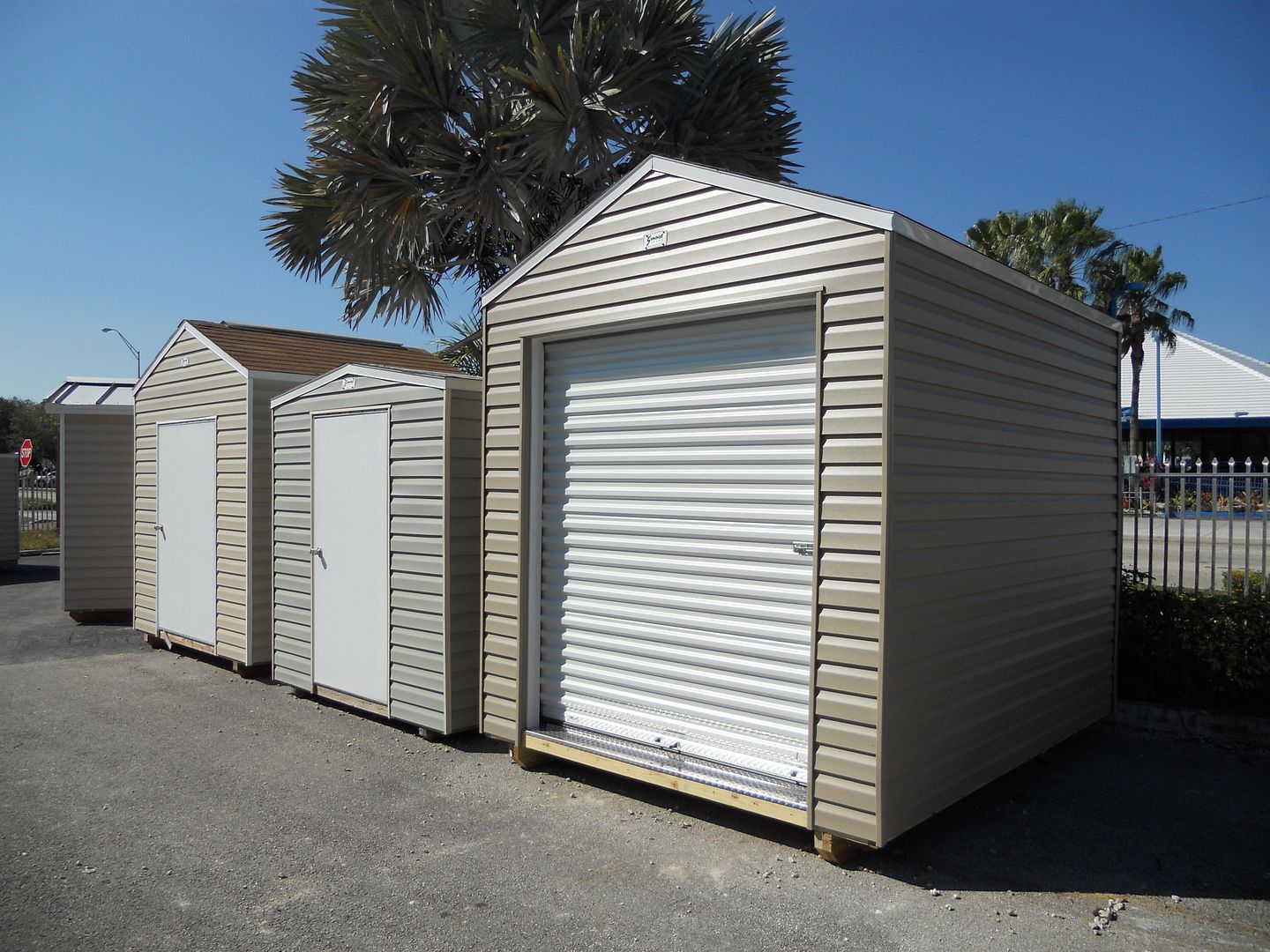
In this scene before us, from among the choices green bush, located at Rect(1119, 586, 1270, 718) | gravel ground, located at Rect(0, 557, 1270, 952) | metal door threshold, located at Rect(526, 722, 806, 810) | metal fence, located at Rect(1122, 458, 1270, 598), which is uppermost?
metal fence, located at Rect(1122, 458, 1270, 598)

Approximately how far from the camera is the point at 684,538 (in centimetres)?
481

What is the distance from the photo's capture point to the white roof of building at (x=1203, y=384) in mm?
28141

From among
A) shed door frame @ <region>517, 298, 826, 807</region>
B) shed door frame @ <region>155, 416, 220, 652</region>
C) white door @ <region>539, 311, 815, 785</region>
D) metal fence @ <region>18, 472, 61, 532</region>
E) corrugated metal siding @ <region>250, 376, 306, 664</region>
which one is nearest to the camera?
white door @ <region>539, 311, 815, 785</region>

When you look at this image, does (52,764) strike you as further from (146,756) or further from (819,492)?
(819,492)

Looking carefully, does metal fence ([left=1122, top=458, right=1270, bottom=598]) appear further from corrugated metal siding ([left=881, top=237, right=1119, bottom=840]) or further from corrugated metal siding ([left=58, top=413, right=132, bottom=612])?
corrugated metal siding ([left=58, top=413, right=132, bottom=612])

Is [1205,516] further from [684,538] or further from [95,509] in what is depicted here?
[95,509]

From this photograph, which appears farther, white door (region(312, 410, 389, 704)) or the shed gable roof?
the shed gable roof

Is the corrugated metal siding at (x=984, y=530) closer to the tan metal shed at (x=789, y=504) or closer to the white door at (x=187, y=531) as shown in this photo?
the tan metal shed at (x=789, y=504)

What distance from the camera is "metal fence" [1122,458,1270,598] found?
6.04 meters

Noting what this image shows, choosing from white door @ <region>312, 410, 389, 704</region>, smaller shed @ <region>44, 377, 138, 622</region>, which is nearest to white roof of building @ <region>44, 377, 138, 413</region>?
smaller shed @ <region>44, 377, 138, 622</region>

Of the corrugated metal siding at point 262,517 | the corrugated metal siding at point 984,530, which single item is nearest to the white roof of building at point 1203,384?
the corrugated metal siding at point 984,530

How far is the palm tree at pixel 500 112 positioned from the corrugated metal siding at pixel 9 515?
7.83 m

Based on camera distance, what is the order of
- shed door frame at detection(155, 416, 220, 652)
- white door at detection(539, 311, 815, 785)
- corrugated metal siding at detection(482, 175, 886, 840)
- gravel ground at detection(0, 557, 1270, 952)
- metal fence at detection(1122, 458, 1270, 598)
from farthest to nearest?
1. shed door frame at detection(155, 416, 220, 652)
2. metal fence at detection(1122, 458, 1270, 598)
3. white door at detection(539, 311, 815, 785)
4. corrugated metal siding at detection(482, 175, 886, 840)
5. gravel ground at detection(0, 557, 1270, 952)

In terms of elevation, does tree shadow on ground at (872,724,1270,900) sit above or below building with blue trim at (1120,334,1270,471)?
below
